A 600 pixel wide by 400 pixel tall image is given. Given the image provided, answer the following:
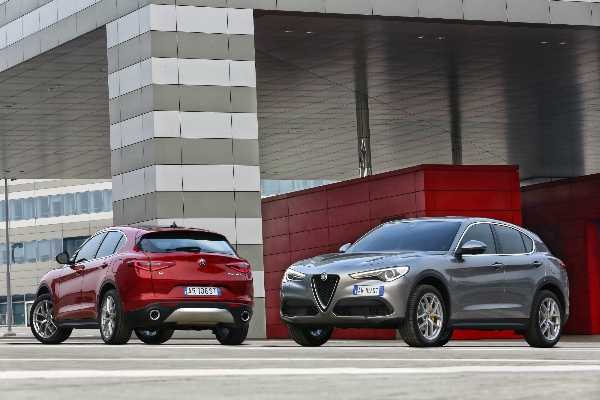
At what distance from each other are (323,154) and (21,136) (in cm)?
1199

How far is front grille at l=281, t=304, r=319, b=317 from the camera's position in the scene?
48.3 feet

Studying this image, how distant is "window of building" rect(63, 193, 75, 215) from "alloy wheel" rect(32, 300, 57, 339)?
70600 mm

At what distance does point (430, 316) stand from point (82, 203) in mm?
74695

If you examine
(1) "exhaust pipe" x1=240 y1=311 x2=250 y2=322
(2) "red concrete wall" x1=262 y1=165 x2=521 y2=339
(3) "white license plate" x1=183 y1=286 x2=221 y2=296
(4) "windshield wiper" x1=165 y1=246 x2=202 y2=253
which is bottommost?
(1) "exhaust pipe" x1=240 y1=311 x2=250 y2=322

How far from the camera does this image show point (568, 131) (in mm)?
42688

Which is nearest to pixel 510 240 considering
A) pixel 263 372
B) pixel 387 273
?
pixel 387 273

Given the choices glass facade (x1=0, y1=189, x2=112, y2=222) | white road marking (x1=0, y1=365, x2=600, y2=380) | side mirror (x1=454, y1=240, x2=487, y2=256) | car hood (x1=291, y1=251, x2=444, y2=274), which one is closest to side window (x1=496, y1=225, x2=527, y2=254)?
side mirror (x1=454, y1=240, x2=487, y2=256)

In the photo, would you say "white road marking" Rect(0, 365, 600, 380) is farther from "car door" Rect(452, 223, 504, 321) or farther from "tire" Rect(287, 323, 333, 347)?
"tire" Rect(287, 323, 333, 347)

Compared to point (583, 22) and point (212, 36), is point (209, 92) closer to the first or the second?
point (212, 36)

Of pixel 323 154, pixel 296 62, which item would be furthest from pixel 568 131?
pixel 296 62

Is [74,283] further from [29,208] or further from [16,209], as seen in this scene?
[16,209]

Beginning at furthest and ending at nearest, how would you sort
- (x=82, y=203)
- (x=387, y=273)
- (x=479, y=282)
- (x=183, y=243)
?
1. (x=82, y=203)
2. (x=183, y=243)
3. (x=479, y=282)
4. (x=387, y=273)

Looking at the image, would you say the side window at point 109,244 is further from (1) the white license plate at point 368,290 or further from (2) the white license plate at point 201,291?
(1) the white license plate at point 368,290

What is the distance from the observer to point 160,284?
15328 millimetres
